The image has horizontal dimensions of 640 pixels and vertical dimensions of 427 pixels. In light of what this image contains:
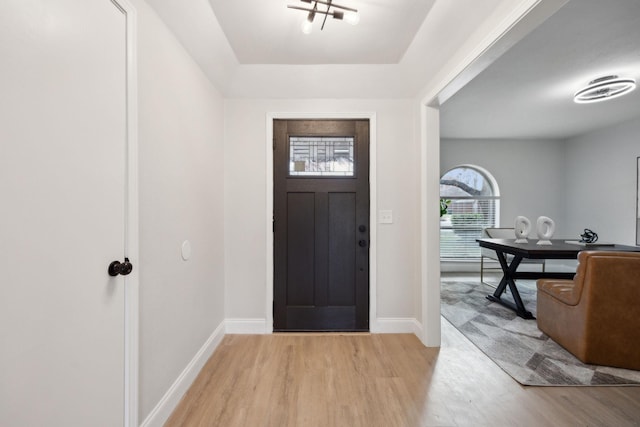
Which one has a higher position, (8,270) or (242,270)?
(8,270)

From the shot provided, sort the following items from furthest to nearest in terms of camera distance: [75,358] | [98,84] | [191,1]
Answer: [191,1]
[98,84]
[75,358]

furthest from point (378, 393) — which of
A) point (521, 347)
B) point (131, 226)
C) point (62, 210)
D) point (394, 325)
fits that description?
point (62, 210)

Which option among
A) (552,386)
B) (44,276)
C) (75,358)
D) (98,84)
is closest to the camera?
(44,276)

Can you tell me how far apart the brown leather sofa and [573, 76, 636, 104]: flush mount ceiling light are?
2076mm

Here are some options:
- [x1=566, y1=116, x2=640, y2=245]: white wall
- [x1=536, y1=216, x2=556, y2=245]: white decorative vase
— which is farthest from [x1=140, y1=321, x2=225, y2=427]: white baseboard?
[x1=566, y1=116, x2=640, y2=245]: white wall

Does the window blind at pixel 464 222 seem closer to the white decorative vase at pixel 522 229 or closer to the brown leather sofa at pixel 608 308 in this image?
the white decorative vase at pixel 522 229

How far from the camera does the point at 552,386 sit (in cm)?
179

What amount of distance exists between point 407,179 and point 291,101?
1.45 m

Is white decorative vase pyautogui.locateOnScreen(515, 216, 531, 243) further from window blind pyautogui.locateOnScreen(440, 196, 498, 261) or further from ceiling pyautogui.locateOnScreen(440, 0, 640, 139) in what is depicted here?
window blind pyautogui.locateOnScreen(440, 196, 498, 261)

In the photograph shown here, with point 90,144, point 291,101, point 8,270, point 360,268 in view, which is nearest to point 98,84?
point 90,144

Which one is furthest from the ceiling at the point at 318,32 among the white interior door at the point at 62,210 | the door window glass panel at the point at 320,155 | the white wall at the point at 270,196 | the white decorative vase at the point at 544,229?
the white decorative vase at the point at 544,229

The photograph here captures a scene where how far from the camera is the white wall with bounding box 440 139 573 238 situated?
5172 millimetres

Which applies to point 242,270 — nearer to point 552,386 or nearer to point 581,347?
point 552,386

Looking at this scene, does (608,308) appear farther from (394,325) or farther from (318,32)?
(318,32)
